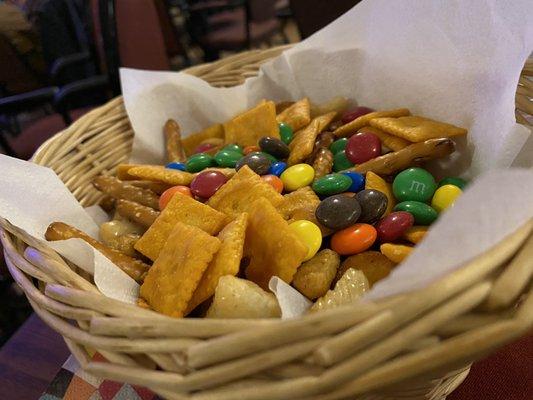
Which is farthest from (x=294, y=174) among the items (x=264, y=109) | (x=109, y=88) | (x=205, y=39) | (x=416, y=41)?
(x=205, y=39)

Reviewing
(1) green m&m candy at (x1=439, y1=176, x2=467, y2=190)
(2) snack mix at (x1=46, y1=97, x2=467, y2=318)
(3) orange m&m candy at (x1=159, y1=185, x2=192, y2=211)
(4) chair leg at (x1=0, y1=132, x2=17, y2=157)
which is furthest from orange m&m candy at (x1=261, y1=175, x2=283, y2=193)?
(4) chair leg at (x1=0, y1=132, x2=17, y2=157)

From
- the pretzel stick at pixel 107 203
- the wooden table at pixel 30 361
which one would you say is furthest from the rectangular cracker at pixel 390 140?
the wooden table at pixel 30 361

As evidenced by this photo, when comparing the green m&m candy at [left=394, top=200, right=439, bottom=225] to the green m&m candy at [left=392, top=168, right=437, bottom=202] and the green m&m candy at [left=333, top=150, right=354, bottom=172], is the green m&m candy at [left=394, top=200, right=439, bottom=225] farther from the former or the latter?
the green m&m candy at [left=333, top=150, right=354, bottom=172]

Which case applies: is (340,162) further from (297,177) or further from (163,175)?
(163,175)

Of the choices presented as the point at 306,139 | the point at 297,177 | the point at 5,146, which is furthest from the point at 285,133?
the point at 5,146

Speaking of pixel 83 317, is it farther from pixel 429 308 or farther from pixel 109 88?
pixel 109 88

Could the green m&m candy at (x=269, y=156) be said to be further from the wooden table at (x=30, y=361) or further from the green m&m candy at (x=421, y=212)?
the wooden table at (x=30, y=361)

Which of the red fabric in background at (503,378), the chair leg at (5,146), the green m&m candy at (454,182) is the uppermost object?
the green m&m candy at (454,182)
